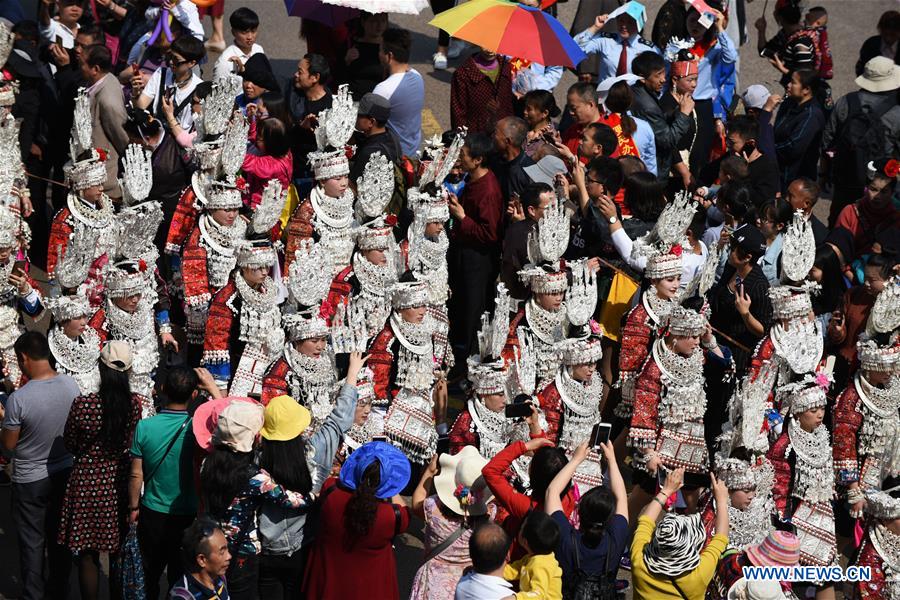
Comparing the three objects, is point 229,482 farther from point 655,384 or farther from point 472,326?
point 472,326

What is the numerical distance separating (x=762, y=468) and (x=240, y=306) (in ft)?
10.6

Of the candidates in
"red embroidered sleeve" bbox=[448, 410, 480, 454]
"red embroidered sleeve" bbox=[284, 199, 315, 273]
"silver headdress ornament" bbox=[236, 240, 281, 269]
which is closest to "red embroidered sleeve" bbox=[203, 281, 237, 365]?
"silver headdress ornament" bbox=[236, 240, 281, 269]

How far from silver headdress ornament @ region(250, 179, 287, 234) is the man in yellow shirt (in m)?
3.37

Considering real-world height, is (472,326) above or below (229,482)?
above

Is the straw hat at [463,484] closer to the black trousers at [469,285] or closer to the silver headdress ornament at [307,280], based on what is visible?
the silver headdress ornament at [307,280]

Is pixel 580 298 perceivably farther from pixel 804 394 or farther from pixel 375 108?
pixel 375 108

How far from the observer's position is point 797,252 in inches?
335

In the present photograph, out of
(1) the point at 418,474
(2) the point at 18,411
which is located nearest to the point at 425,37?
(1) the point at 418,474

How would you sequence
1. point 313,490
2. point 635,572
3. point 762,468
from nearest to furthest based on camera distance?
point 635,572
point 313,490
point 762,468

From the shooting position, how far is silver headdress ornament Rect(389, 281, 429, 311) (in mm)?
8531

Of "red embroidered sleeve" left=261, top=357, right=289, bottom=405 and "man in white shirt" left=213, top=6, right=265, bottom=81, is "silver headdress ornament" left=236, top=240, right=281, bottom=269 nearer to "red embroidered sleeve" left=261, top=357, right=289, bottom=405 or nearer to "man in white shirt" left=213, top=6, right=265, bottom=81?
"red embroidered sleeve" left=261, top=357, right=289, bottom=405

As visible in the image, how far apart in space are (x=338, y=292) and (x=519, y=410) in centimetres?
196

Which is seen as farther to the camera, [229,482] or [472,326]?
[472,326]

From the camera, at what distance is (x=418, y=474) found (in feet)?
28.4
